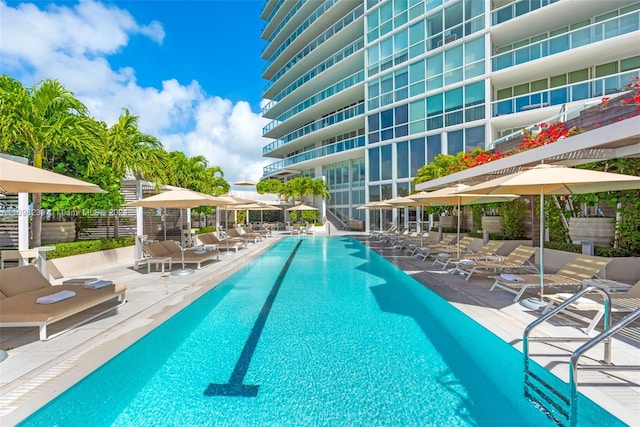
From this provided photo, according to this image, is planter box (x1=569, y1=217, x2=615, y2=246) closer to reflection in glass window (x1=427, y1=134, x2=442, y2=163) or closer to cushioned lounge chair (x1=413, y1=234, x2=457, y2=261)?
cushioned lounge chair (x1=413, y1=234, x2=457, y2=261)

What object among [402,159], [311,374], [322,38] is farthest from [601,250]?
[322,38]

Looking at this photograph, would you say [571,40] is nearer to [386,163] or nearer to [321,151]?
[386,163]

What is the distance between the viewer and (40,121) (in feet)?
27.6

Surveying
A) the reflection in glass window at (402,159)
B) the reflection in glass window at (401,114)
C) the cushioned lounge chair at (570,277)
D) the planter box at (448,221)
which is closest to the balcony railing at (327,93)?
the reflection in glass window at (401,114)

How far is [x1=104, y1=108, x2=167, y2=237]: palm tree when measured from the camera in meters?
10.8

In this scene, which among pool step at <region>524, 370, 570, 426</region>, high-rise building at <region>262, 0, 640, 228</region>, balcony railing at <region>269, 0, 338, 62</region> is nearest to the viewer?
pool step at <region>524, 370, 570, 426</region>

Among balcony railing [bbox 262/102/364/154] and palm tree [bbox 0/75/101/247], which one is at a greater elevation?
balcony railing [bbox 262/102/364/154]

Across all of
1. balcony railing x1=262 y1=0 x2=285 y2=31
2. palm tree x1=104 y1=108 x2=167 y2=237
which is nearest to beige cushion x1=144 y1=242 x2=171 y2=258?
palm tree x1=104 y1=108 x2=167 y2=237

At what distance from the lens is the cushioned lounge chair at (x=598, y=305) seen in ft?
14.3

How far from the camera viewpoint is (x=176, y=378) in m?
3.99

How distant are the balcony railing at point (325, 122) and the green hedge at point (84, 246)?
913 inches

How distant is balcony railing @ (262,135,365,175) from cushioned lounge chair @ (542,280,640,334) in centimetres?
2488

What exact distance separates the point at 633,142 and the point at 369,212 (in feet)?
72.3

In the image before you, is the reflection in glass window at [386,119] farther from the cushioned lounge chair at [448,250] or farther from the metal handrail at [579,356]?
the metal handrail at [579,356]
